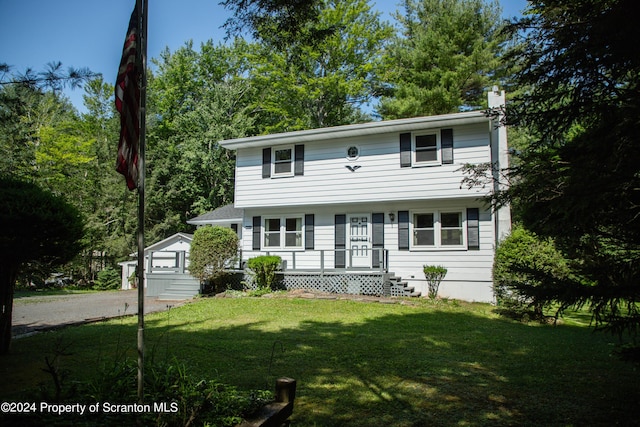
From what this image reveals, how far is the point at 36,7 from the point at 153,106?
86.5 ft

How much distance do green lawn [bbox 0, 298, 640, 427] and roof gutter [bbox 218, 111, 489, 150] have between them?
7093 millimetres

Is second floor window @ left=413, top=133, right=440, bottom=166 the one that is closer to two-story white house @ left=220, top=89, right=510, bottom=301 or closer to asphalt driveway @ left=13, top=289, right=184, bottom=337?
two-story white house @ left=220, top=89, right=510, bottom=301

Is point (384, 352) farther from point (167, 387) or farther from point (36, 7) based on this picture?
point (36, 7)

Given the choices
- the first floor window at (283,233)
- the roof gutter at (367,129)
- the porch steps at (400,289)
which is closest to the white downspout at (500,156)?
the roof gutter at (367,129)

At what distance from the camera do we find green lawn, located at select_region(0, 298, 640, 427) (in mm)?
3756

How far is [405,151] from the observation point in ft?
48.8

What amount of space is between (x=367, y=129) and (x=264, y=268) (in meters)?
6.48

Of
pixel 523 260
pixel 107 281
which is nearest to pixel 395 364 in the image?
pixel 523 260

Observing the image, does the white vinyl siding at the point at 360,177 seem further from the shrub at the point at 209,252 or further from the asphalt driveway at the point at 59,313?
the asphalt driveway at the point at 59,313

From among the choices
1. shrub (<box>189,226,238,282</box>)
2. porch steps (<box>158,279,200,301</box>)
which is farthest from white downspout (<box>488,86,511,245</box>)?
porch steps (<box>158,279,200,301</box>)

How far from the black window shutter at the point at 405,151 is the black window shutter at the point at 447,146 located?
3.85 feet

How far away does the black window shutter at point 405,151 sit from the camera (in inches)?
583

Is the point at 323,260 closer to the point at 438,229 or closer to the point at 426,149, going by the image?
the point at 438,229

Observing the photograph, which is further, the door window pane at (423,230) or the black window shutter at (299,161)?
the black window shutter at (299,161)
